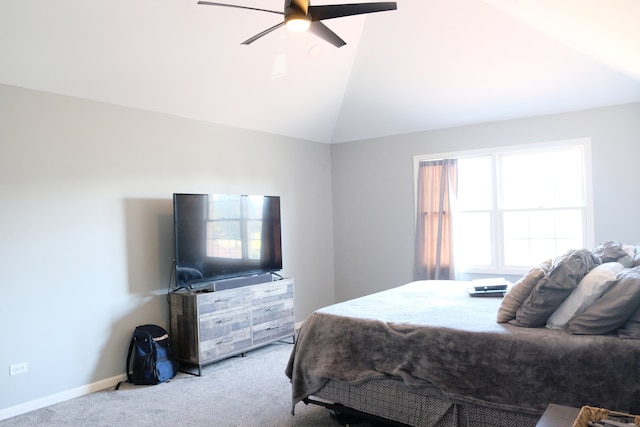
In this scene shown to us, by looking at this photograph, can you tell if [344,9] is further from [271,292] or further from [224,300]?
[271,292]

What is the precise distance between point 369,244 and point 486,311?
342cm

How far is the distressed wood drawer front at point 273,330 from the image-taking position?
488cm

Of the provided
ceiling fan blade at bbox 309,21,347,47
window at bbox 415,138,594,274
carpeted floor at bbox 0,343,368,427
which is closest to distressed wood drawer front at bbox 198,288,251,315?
carpeted floor at bbox 0,343,368,427

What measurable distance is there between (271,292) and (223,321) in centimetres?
69

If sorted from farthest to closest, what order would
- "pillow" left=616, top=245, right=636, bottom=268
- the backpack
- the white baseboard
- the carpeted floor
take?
the backpack → the white baseboard → the carpeted floor → "pillow" left=616, top=245, right=636, bottom=268

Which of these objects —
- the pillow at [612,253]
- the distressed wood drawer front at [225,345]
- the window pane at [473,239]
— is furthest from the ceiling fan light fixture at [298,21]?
the window pane at [473,239]

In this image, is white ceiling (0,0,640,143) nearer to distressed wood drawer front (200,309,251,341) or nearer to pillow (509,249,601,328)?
pillow (509,249,601,328)

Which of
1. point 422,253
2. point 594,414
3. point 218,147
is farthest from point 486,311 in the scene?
point 218,147

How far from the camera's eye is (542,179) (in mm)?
5383

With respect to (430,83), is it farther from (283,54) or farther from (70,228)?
(70,228)

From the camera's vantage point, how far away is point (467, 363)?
2.57 meters

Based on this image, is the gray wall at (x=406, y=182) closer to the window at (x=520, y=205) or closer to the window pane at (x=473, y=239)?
the window at (x=520, y=205)

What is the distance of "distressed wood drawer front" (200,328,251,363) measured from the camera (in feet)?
14.2

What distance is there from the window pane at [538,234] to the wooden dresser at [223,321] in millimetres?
2714
